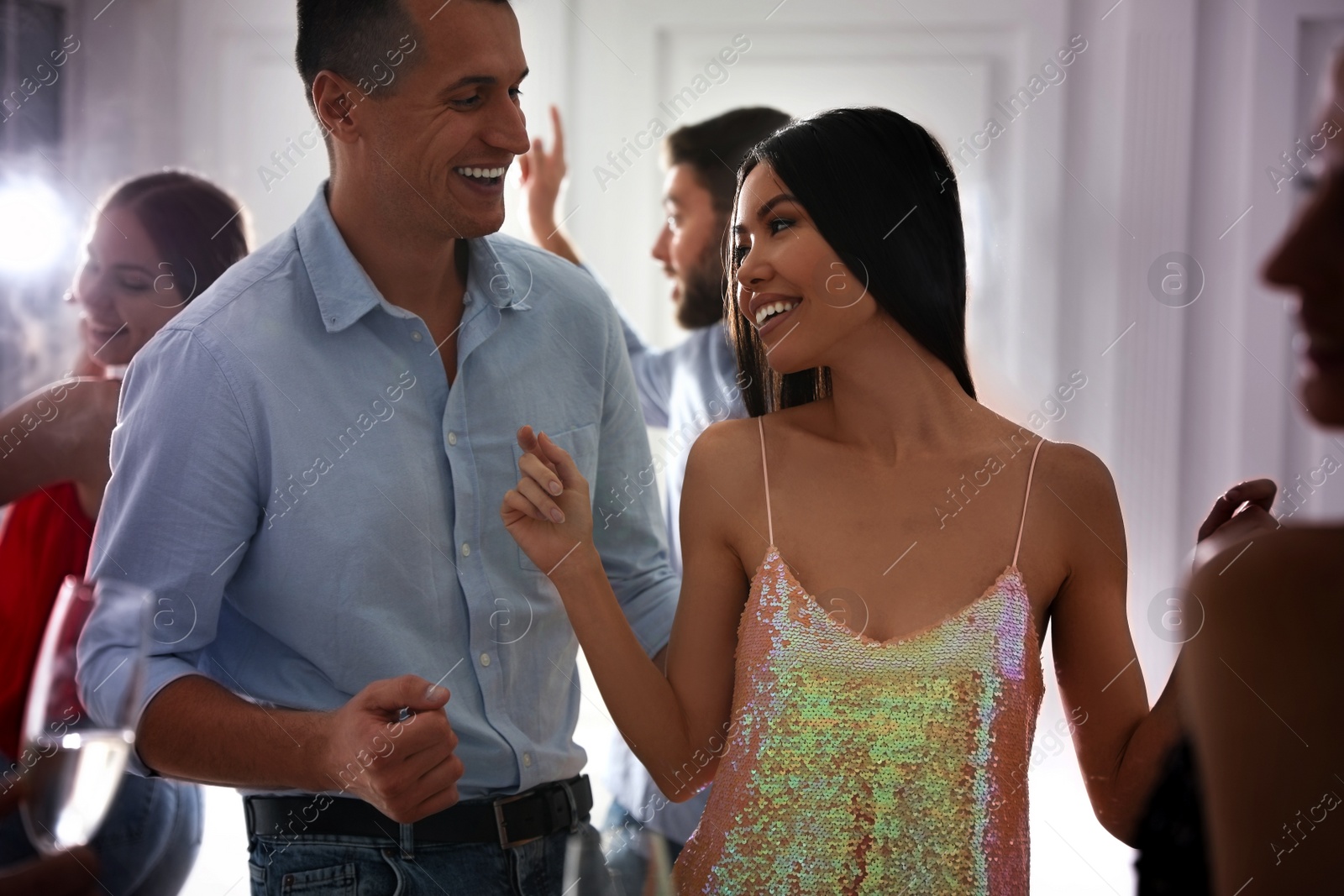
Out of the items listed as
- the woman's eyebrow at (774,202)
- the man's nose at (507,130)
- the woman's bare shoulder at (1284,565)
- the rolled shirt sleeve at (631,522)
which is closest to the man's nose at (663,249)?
the rolled shirt sleeve at (631,522)

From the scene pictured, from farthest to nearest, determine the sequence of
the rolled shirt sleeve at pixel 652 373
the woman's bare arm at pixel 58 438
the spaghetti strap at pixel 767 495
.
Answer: the rolled shirt sleeve at pixel 652 373, the woman's bare arm at pixel 58 438, the spaghetti strap at pixel 767 495

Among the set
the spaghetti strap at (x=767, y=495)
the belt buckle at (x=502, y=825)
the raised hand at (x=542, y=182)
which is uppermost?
the raised hand at (x=542, y=182)

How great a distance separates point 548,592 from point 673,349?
0.82m

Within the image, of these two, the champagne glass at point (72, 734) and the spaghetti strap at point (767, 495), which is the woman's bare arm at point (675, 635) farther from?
the champagne glass at point (72, 734)

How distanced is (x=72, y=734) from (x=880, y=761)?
1.96ft

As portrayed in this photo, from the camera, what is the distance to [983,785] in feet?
3.09

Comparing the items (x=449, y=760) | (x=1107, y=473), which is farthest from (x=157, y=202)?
(x=1107, y=473)

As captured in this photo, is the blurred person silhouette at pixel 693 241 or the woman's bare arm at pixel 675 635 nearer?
A: the woman's bare arm at pixel 675 635

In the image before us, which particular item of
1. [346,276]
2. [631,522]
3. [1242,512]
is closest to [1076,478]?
[1242,512]

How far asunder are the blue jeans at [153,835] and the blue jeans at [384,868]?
11 cm

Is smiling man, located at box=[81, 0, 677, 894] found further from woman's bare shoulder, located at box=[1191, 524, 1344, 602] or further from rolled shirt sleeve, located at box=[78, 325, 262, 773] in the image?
woman's bare shoulder, located at box=[1191, 524, 1344, 602]

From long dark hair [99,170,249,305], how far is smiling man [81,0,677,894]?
15.7 inches

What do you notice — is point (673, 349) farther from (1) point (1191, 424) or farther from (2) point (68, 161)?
(2) point (68, 161)

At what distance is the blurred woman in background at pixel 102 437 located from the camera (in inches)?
45.5
